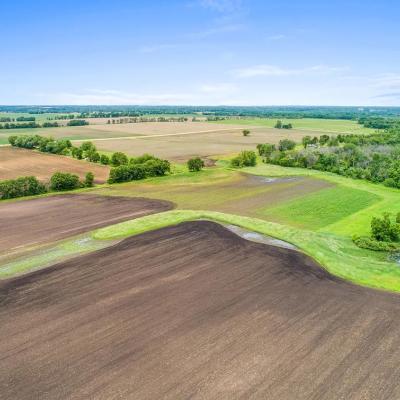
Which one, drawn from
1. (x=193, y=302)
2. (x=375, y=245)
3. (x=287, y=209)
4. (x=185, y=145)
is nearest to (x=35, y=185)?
(x=287, y=209)

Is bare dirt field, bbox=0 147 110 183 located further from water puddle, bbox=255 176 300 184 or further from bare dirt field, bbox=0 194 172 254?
water puddle, bbox=255 176 300 184

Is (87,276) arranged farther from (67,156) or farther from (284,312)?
(67,156)

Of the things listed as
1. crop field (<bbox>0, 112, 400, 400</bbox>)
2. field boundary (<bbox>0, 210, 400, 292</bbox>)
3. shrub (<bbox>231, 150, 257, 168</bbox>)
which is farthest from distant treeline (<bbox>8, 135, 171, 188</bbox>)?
field boundary (<bbox>0, 210, 400, 292</bbox>)

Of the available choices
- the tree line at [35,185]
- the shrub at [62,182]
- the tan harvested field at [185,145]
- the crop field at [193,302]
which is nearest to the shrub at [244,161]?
the tan harvested field at [185,145]

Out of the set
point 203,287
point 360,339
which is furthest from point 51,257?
point 360,339

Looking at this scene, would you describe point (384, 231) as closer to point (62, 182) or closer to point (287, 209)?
point (287, 209)

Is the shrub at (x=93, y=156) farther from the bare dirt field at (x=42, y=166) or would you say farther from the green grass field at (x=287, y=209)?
the green grass field at (x=287, y=209)
